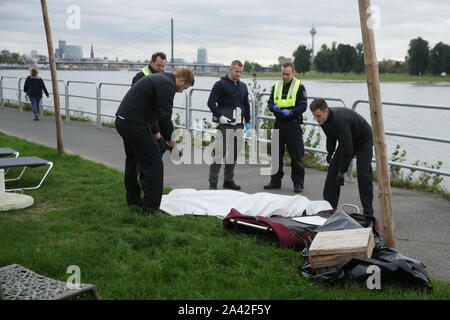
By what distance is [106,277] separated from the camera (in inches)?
188

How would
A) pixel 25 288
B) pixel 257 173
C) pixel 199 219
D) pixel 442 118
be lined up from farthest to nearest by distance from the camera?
pixel 442 118, pixel 257 173, pixel 199 219, pixel 25 288

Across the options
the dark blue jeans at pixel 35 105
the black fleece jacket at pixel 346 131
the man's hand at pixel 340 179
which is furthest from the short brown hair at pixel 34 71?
the man's hand at pixel 340 179

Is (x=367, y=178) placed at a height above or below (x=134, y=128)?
below

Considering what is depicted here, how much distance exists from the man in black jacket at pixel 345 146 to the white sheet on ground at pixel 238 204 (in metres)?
0.35

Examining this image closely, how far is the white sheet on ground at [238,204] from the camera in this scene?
6949 mm

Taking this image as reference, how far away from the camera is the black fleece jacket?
270 inches

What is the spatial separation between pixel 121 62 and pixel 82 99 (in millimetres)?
3108

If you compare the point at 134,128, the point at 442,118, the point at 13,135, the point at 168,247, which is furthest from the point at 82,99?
the point at 168,247

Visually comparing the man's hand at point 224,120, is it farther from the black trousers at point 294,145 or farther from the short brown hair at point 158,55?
the short brown hair at point 158,55

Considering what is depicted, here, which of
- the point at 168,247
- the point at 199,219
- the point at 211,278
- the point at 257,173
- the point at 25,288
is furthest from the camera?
the point at 257,173

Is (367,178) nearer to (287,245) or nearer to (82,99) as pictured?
(287,245)

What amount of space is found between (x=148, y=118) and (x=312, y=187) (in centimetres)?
337

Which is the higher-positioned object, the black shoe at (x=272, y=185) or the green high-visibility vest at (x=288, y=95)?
the green high-visibility vest at (x=288, y=95)

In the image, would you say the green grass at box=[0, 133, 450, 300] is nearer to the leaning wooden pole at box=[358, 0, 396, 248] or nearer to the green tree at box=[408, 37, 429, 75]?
the leaning wooden pole at box=[358, 0, 396, 248]
